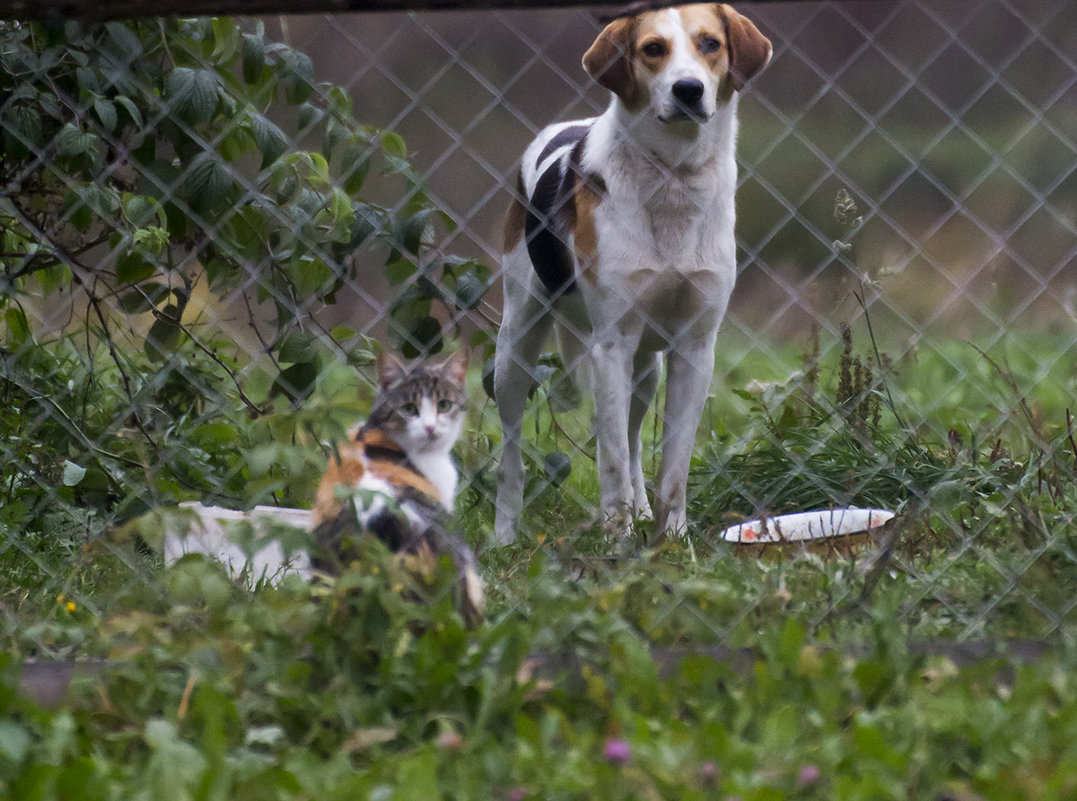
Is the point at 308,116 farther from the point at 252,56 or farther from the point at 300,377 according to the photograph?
the point at 300,377

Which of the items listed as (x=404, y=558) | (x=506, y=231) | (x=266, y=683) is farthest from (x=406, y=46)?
(x=266, y=683)

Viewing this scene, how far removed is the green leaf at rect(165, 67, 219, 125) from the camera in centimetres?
253

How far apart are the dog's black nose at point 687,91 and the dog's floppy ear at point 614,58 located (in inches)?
7.4

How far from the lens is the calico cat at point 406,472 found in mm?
2061

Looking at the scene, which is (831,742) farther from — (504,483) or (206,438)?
(206,438)

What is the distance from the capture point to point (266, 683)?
174 centimetres

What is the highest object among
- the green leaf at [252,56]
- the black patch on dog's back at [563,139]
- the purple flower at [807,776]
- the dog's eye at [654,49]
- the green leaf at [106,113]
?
the black patch on dog's back at [563,139]

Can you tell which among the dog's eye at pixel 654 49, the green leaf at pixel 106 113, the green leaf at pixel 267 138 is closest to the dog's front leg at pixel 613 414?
the dog's eye at pixel 654 49

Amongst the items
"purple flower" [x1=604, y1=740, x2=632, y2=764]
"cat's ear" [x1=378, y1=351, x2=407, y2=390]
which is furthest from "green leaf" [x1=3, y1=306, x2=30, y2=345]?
"purple flower" [x1=604, y1=740, x2=632, y2=764]

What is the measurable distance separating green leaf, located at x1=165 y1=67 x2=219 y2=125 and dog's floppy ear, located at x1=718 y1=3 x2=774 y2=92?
1.32 metres

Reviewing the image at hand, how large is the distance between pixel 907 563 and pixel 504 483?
131 cm

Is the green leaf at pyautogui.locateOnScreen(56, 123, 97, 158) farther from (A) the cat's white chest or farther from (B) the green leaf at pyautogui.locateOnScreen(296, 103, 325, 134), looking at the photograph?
(A) the cat's white chest

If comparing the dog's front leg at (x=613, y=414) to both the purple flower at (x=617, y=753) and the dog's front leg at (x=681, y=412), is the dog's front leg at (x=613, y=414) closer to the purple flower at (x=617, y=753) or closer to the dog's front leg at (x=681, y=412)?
the dog's front leg at (x=681, y=412)

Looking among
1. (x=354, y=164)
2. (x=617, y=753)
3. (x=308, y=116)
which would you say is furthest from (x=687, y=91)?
(x=617, y=753)
